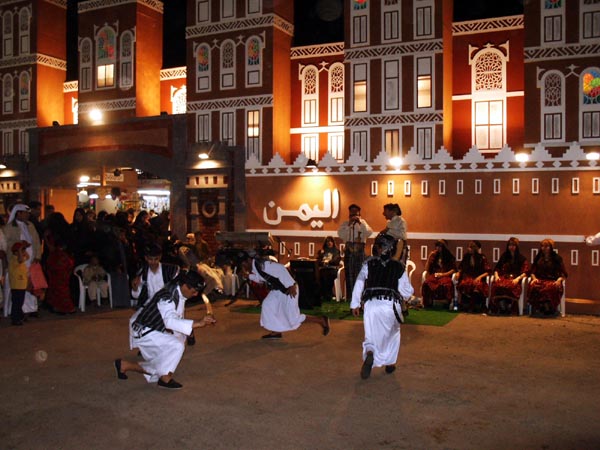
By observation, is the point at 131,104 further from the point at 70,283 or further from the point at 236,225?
the point at 70,283

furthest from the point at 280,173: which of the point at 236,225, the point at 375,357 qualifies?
the point at 375,357

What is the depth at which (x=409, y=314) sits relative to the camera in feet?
37.9

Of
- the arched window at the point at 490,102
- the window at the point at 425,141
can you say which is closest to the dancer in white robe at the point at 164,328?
the window at the point at 425,141

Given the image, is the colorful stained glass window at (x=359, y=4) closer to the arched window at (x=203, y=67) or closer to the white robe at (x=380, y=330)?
the arched window at (x=203, y=67)

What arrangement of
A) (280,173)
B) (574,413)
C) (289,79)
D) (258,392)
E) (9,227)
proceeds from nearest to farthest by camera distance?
(574,413)
(258,392)
(9,227)
(280,173)
(289,79)

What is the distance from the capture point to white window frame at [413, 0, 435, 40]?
15.4m

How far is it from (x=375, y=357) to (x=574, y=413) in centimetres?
219

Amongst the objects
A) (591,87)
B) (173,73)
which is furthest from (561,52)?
(173,73)

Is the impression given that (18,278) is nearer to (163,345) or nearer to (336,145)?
(163,345)

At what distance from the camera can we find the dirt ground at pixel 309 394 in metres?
5.31

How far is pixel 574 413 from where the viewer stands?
19.3 feet

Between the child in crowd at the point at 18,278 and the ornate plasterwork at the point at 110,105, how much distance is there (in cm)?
1020

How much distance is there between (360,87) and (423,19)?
215 centimetres

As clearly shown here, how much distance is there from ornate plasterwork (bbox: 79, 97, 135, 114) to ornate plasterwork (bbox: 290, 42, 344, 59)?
17.0 feet
